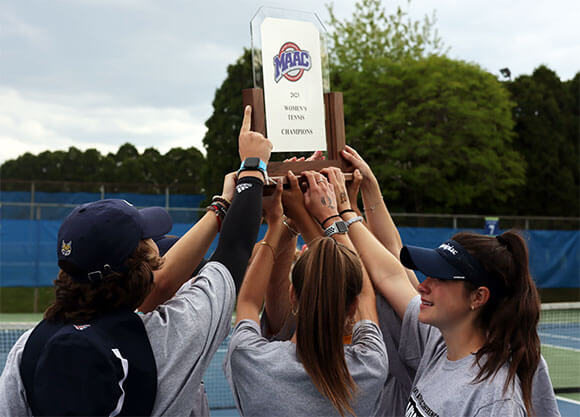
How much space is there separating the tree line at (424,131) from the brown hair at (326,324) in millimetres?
17082

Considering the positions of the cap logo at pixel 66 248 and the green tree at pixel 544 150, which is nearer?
the cap logo at pixel 66 248

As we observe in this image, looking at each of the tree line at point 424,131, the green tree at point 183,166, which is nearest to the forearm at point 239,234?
the tree line at point 424,131

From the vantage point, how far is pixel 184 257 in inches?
90.2

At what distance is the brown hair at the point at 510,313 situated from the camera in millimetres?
1985

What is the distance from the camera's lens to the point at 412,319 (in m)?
2.30

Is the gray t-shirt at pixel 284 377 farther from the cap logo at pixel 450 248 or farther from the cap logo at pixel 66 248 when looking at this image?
the cap logo at pixel 66 248

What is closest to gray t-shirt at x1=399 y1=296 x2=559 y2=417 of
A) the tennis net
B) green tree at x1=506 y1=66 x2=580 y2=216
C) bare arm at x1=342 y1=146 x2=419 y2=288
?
bare arm at x1=342 y1=146 x2=419 y2=288

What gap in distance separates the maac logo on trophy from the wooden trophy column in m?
0.14

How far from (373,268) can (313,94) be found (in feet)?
2.69

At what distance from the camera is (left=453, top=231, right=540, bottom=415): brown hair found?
1985 mm

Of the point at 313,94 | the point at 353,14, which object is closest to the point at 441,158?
the point at 353,14

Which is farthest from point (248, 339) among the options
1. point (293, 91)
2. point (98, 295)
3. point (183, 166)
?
point (183, 166)

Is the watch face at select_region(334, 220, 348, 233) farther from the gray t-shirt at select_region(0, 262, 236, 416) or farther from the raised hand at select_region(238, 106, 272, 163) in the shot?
the gray t-shirt at select_region(0, 262, 236, 416)

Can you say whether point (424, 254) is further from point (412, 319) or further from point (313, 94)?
point (313, 94)
